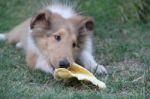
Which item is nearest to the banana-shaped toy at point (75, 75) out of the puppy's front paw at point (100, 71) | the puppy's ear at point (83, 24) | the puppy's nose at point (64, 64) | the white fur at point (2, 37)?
the puppy's nose at point (64, 64)

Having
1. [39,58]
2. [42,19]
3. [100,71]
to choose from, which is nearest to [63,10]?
[42,19]

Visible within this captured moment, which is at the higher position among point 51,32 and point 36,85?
point 51,32

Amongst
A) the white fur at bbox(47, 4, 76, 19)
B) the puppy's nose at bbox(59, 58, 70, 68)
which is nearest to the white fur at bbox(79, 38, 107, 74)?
the white fur at bbox(47, 4, 76, 19)

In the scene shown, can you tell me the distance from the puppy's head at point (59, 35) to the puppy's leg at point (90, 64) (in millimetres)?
169

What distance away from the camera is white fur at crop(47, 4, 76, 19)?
6.11m

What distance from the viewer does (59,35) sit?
215 inches

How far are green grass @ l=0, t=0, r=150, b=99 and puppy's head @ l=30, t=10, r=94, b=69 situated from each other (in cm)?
27

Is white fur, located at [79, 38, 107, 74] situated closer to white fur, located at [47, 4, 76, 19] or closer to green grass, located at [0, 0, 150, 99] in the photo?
green grass, located at [0, 0, 150, 99]

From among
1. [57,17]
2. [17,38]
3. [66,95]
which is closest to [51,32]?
[57,17]

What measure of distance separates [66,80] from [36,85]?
12.6 inches

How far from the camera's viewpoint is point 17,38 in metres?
7.47

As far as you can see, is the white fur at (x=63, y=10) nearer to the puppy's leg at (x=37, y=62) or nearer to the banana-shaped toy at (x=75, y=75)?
the puppy's leg at (x=37, y=62)

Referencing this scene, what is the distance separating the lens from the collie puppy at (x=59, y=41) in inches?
209

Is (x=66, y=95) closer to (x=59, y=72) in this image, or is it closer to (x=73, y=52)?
(x=59, y=72)
